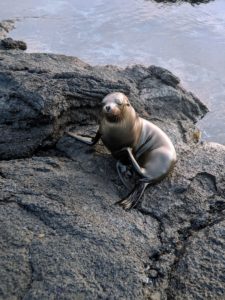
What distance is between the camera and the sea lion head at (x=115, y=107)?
13.3ft

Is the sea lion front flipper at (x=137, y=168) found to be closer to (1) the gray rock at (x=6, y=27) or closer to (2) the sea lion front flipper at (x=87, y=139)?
(2) the sea lion front flipper at (x=87, y=139)

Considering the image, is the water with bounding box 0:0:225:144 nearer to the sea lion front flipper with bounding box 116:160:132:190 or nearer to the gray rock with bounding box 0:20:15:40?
the gray rock with bounding box 0:20:15:40

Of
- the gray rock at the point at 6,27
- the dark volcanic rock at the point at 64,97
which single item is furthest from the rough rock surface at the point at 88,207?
the gray rock at the point at 6,27

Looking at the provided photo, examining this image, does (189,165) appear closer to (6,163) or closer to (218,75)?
(6,163)

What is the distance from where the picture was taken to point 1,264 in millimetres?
3111

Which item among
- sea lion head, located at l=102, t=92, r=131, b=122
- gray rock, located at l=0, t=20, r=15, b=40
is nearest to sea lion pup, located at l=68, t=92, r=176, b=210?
sea lion head, located at l=102, t=92, r=131, b=122

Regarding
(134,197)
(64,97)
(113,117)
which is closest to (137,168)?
(134,197)

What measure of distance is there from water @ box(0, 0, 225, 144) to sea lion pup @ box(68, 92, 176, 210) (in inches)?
96.9

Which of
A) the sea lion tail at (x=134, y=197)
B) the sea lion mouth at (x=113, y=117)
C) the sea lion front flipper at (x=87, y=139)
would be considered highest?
the sea lion mouth at (x=113, y=117)

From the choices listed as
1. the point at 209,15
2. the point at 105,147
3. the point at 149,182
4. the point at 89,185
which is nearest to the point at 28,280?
the point at 89,185

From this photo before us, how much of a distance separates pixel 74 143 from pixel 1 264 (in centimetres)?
157

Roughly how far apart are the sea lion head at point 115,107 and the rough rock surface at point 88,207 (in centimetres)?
38

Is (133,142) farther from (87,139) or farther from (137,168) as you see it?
(87,139)

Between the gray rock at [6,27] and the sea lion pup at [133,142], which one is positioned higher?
the sea lion pup at [133,142]
